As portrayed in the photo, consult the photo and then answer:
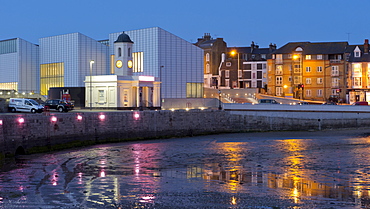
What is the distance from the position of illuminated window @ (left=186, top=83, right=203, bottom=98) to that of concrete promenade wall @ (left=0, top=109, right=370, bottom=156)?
99.2 ft

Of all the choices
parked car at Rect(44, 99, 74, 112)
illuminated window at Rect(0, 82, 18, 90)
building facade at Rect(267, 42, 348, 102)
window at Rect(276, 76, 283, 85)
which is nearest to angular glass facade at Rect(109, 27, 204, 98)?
parked car at Rect(44, 99, 74, 112)

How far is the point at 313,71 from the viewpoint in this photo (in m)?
117

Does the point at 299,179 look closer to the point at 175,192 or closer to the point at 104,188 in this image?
the point at 175,192

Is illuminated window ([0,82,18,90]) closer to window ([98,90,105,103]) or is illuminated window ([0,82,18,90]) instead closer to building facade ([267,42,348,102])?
window ([98,90,105,103])

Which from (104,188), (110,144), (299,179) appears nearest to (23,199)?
(104,188)

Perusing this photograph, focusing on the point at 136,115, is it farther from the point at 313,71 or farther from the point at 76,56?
the point at 313,71

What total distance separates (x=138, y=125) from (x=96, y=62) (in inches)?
1882

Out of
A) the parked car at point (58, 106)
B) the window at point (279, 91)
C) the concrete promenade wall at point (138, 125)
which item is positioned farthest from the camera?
the window at point (279, 91)

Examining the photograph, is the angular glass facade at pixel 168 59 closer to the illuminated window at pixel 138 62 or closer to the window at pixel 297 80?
the illuminated window at pixel 138 62

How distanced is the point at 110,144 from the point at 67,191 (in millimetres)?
25697

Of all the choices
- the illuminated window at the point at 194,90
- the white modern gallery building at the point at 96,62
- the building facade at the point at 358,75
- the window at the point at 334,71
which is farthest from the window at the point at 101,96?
the window at the point at 334,71

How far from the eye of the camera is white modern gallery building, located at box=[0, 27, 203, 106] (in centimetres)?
9381

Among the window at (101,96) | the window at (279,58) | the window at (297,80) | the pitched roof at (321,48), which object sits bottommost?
the window at (101,96)

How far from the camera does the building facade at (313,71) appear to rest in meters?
114
